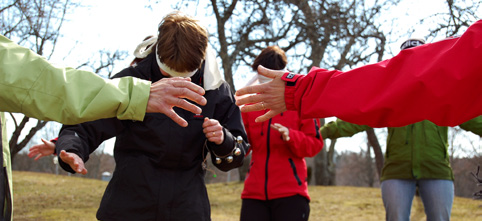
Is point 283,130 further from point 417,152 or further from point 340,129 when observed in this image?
point 417,152

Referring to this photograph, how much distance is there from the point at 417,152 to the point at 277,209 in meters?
1.77

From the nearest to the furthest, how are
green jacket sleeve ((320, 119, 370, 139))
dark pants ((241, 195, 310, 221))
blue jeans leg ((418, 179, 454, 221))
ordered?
dark pants ((241, 195, 310, 221)), blue jeans leg ((418, 179, 454, 221)), green jacket sleeve ((320, 119, 370, 139))

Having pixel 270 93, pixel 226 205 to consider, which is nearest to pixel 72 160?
pixel 270 93

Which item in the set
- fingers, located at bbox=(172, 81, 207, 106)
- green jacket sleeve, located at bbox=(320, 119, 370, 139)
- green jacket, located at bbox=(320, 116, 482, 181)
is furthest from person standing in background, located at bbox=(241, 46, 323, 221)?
fingers, located at bbox=(172, 81, 207, 106)

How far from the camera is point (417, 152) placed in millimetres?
4770

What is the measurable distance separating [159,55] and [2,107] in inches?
44.7

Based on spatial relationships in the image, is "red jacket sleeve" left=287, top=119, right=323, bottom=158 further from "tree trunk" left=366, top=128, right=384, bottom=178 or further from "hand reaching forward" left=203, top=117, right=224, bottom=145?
"tree trunk" left=366, top=128, right=384, bottom=178

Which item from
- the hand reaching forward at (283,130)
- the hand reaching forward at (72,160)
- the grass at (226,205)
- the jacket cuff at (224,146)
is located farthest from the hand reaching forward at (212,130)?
the grass at (226,205)

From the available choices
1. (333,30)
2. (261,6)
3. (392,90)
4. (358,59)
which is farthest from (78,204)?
(358,59)

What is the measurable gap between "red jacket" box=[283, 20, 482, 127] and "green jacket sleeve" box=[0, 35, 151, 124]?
96 centimetres

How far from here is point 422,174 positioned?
4.66 m

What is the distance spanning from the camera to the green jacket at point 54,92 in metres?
1.94

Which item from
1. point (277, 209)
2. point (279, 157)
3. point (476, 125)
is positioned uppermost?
point (476, 125)

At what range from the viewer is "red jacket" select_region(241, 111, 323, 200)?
3.99 meters
